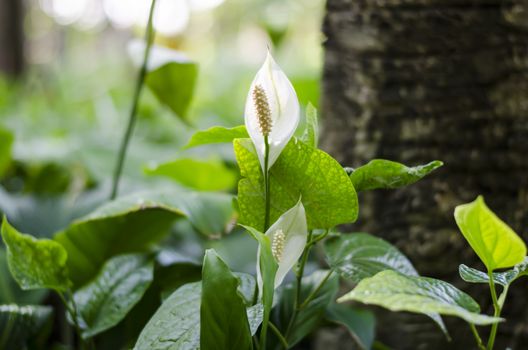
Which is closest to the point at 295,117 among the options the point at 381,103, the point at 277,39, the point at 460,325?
the point at 381,103

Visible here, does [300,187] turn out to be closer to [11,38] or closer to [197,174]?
[197,174]

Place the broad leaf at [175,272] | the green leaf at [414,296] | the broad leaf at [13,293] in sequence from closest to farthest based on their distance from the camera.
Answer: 1. the green leaf at [414,296]
2. the broad leaf at [175,272]
3. the broad leaf at [13,293]

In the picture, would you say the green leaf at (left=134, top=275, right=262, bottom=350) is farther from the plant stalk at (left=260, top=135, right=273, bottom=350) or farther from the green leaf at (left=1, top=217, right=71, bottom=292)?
the green leaf at (left=1, top=217, right=71, bottom=292)

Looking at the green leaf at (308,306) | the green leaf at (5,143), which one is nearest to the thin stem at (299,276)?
the green leaf at (308,306)

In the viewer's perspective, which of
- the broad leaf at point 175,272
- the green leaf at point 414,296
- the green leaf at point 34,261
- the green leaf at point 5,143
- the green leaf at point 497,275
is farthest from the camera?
the green leaf at point 5,143

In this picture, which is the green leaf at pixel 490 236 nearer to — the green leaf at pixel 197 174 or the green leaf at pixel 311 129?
the green leaf at pixel 311 129

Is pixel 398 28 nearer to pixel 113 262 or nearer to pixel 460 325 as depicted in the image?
pixel 460 325

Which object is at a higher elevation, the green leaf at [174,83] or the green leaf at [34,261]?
the green leaf at [174,83]
